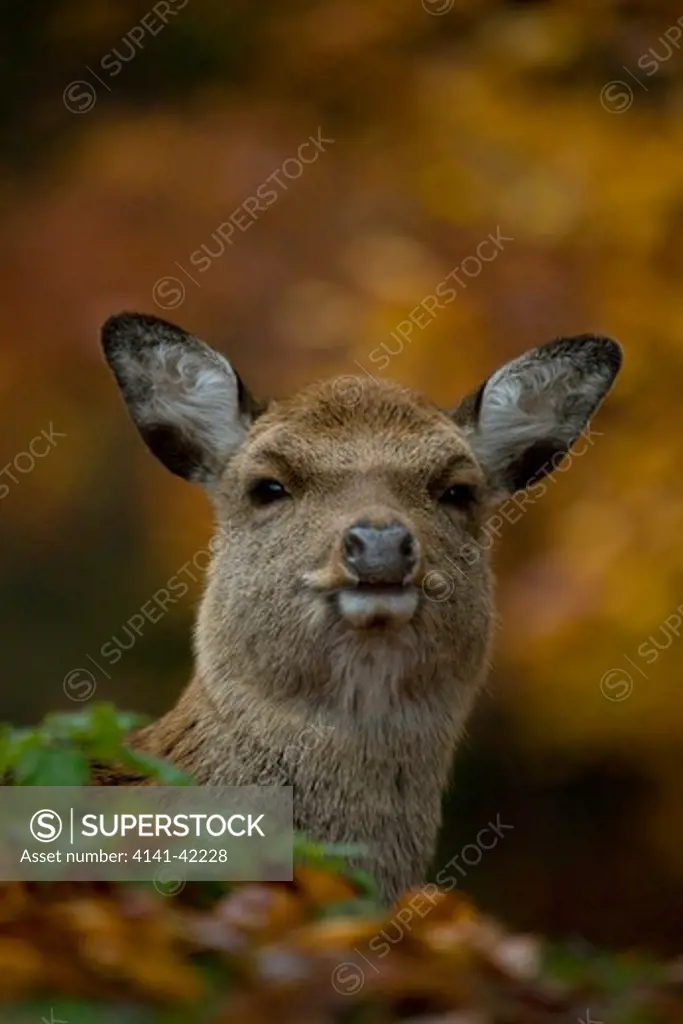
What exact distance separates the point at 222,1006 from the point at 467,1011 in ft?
1.64

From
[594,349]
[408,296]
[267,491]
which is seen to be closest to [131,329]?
[267,491]

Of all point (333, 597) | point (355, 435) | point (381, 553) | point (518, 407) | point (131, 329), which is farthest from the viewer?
point (518, 407)

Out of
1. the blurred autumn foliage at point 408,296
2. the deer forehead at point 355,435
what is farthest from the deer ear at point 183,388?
the blurred autumn foliage at point 408,296

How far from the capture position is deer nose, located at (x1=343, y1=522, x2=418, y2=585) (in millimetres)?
5703

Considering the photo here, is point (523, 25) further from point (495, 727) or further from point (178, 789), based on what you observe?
point (178, 789)

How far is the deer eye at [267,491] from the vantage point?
6328 millimetres

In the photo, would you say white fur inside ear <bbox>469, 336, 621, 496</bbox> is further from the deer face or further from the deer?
the deer

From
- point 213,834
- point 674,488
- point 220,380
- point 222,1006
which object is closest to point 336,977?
point 222,1006

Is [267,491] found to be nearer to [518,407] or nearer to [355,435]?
[355,435]

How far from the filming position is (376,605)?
5.75 m

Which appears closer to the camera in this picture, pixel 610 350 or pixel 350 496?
pixel 350 496

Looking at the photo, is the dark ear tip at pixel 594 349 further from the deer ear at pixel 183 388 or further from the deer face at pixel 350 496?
the deer ear at pixel 183 388

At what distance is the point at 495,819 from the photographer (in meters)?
10.8

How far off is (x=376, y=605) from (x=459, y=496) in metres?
0.82
